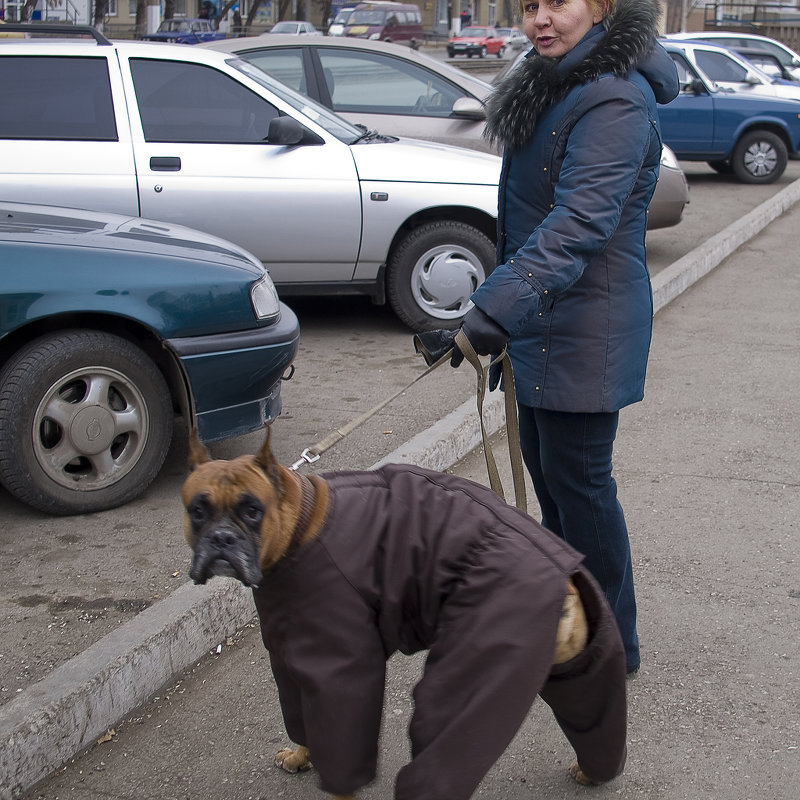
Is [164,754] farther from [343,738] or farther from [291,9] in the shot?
[291,9]

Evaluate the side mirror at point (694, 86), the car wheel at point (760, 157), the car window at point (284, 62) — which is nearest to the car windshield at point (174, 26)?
the side mirror at point (694, 86)

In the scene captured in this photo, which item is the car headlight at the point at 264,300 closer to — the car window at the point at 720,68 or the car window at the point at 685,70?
the car window at the point at 685,70

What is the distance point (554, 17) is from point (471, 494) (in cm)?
128

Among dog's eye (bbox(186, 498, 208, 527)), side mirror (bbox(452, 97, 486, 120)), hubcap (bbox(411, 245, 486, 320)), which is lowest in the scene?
hubcap (bbox(411, 245, 486, 320))

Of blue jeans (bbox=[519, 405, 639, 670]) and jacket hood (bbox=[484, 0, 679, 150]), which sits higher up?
jacket hood (bbox=[484, 0, 679, 150])

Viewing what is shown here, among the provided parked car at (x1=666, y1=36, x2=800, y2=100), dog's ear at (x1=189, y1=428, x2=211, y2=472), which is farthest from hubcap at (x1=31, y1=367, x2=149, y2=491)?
parked car at (x1=666, y1=36, x2=800, y2=100)

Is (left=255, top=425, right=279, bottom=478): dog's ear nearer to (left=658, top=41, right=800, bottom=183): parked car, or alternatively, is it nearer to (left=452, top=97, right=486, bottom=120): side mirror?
(left=452, top=97, right=486, bottom=120): side mirror

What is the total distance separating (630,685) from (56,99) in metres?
4.74

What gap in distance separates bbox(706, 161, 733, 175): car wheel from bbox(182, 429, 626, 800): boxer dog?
48.5 feet

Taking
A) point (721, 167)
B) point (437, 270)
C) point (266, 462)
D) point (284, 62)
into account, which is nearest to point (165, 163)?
point (437, 270)

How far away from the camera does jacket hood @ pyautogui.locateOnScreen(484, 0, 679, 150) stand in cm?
269

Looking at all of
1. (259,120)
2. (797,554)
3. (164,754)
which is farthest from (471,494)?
(259,120)

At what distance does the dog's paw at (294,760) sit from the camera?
2770 mm

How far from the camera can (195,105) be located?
6.55m
